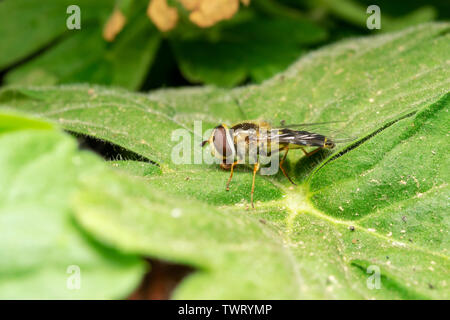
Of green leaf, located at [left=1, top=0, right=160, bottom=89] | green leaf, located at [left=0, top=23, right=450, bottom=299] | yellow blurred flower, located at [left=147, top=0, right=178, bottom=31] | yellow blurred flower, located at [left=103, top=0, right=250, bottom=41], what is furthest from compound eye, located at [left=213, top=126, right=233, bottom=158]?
green leaf, located at [left=1, top=0, right=160, bottom=89]

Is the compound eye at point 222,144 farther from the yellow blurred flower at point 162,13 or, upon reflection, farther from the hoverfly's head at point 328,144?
the yellow blurred flower at point 162,13

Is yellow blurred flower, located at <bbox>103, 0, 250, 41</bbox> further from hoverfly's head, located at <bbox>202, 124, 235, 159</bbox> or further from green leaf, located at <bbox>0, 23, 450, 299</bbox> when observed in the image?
hoverfly's head, located at <bbox>202, 124, 235, 159</bbox>

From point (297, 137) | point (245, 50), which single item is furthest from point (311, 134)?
point (245, 50)

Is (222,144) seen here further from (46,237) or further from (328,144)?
(46,237)

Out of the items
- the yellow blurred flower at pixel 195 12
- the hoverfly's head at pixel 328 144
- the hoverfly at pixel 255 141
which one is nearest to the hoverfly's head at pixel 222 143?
the hoverfly at pixel 255 141

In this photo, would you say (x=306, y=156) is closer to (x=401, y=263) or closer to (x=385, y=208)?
(x=385, y=208)
